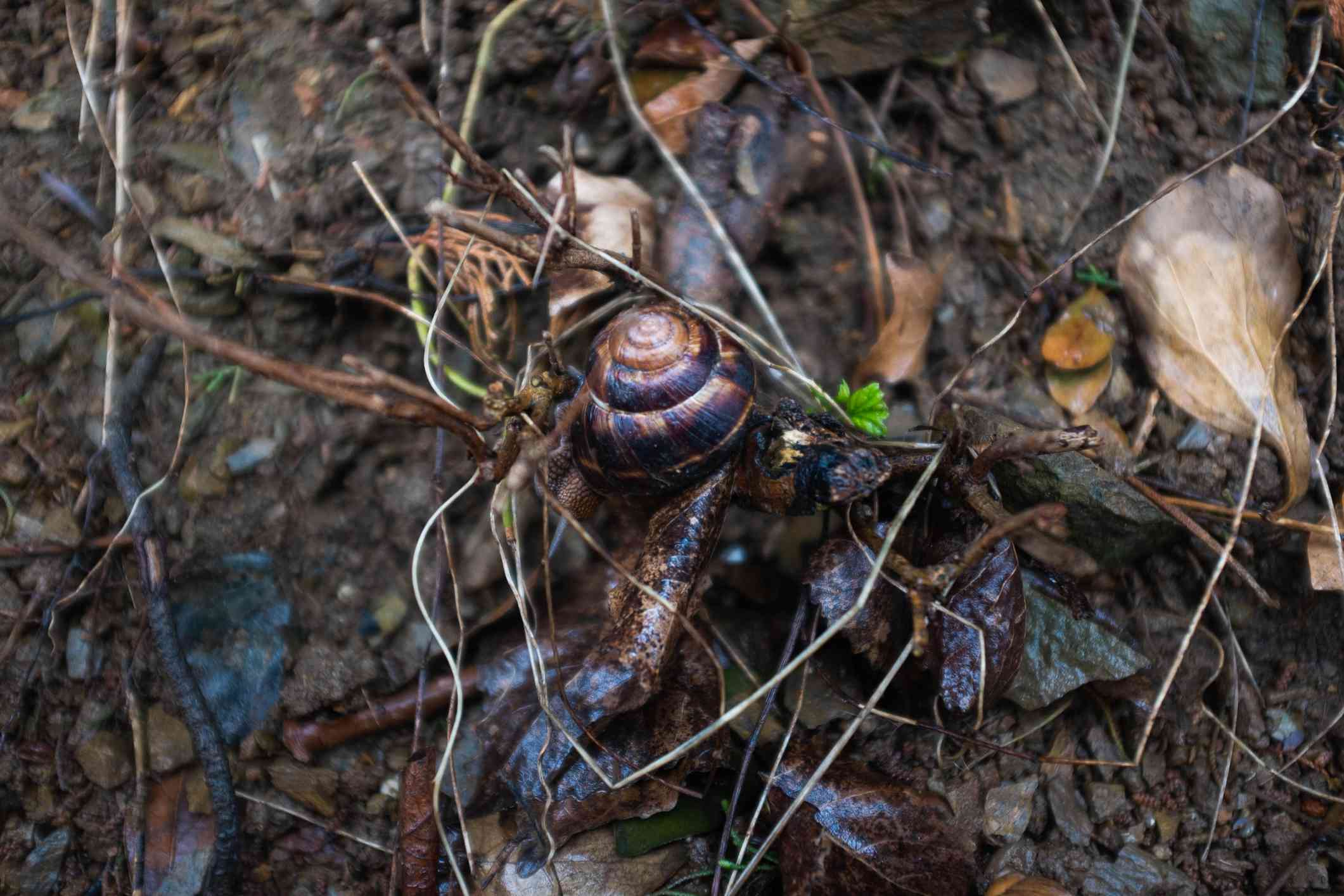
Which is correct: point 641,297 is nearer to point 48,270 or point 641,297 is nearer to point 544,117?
point 544,117

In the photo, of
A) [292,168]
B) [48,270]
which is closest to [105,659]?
[48,270]

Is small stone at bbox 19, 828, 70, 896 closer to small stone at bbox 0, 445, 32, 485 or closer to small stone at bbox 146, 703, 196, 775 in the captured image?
small stone at bbox 146, 703, 196, 775

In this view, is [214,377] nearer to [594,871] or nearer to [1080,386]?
[594,871]

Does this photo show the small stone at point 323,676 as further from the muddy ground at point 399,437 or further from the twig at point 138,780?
the twig at point 138,780

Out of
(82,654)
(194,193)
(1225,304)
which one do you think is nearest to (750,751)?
(1225,304)

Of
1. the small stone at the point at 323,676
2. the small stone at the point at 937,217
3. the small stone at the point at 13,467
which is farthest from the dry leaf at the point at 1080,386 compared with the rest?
the small stone at the point at 13,467

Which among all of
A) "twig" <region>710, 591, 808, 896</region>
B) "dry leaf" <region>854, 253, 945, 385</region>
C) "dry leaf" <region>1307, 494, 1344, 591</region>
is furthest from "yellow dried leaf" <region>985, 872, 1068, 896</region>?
"dry leaf" <region>854, 253, 945, 385</region>
